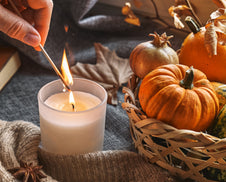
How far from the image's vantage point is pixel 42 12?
759 millimetres

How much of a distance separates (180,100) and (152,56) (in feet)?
0.68

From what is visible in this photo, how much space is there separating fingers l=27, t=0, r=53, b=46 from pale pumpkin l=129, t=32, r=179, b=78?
0.77 feet

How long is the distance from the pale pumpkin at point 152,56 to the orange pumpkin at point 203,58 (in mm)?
40

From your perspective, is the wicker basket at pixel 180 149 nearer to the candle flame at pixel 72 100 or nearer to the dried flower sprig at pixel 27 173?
the candle flame at pixel 72 100

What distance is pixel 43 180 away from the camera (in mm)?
593

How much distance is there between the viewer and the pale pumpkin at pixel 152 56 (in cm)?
75

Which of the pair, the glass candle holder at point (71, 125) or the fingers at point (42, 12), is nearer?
the glass candle holder at point (71, 125)

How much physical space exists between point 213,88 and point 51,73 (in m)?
0.53

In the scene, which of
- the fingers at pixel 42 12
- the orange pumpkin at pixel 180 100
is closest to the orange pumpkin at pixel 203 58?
the orange pumpkin at pixel 180 100

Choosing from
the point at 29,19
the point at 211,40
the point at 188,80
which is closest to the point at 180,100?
the point at 188,80

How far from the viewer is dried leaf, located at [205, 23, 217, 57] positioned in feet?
2.15

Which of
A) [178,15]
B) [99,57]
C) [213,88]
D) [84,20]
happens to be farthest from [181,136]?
[84,20]

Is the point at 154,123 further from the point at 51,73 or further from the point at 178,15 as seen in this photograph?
the point at 51,73

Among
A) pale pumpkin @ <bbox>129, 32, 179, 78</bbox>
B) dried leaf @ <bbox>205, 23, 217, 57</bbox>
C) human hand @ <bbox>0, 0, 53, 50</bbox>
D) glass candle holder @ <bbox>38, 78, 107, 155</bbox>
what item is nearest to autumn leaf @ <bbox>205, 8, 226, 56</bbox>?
dried leaf @ <bbox>205, 23, 217, 57</bbox>
